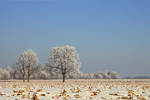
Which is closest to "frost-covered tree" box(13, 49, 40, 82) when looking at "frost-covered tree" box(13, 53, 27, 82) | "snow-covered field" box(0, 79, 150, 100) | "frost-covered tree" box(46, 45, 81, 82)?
"frost-covered tree" box(13, 53, 27, 82)

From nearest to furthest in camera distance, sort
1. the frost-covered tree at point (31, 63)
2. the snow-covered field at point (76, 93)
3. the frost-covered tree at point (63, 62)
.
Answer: the snow-covered field at point (76, 93), the frost-covered tree at point (63, 62), the frost-covered tree at point (31, 63)

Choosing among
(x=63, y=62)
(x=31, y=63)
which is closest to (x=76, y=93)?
(x=63, y=62)

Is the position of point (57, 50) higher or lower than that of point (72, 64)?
higher

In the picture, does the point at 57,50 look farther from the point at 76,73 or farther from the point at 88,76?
the point at 88,76

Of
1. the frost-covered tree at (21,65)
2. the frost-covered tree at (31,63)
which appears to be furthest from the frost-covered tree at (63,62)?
the frost-covered tree at (21,65)

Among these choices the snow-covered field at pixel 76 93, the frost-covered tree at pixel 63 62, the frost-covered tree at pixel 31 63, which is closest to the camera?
the snow-covered field at pixel 76 93

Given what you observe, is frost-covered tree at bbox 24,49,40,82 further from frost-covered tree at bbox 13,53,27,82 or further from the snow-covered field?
the snow-covered field

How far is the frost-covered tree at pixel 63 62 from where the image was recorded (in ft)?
143

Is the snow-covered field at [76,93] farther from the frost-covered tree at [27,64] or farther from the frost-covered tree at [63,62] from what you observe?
the frost-covered tree at [27,64]

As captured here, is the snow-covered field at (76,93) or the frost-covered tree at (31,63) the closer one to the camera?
the snow-covered field at (76,93)

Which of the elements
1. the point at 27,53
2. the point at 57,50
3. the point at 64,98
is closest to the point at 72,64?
the point at 57,50

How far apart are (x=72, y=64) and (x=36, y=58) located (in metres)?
14.6

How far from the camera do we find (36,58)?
51.9 m

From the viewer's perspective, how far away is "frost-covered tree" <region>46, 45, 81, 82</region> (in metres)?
43.5
